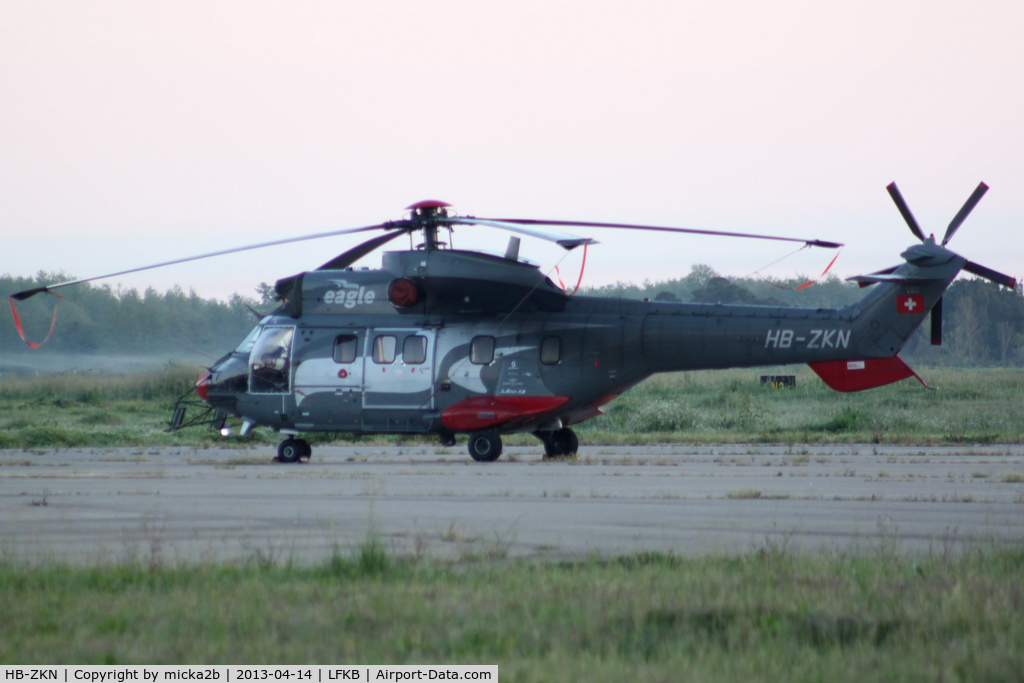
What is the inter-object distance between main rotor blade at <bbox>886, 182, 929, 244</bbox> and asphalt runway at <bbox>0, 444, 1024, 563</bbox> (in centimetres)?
414

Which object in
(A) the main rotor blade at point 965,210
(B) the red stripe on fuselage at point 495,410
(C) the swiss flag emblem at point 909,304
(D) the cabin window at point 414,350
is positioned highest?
(A) the main rotor blade at point 965,210

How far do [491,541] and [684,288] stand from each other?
379 ft

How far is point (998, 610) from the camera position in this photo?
19.3 feet

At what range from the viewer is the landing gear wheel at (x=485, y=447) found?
20.3 m

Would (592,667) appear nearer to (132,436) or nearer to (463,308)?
(463,308)

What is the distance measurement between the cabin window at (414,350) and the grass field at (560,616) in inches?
520

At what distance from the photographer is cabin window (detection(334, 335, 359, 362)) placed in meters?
21.2

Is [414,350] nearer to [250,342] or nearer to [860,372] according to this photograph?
[250,342]

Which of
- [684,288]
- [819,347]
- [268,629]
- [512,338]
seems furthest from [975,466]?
[684,288]

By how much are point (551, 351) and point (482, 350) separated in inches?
55.3

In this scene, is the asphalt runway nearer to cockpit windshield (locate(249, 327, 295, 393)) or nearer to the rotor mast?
cockpit windshield (locate(249, 327, 295, 393))

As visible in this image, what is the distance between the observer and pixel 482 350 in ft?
67.3

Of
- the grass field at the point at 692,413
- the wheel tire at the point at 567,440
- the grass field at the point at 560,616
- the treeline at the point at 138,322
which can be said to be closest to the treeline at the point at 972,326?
the treeline at the point at 138,322

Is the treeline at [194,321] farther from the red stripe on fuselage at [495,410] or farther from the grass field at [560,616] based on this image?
the grass field at [560,616]
